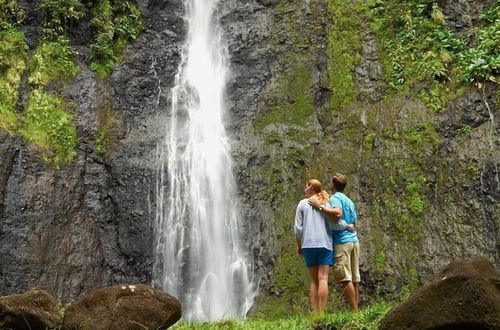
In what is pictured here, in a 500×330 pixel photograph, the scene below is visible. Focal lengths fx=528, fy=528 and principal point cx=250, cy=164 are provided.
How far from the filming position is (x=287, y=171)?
11.6 metres

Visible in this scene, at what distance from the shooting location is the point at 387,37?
42.5 feet

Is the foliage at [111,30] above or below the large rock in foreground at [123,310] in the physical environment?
above

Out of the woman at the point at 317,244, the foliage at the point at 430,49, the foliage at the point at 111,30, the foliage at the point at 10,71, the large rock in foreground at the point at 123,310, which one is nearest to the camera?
the large rock in foreground at the point at 123,310

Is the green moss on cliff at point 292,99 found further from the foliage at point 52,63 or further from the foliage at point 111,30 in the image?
the foliage at point 52,63

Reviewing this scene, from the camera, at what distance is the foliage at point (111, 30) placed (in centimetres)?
1382

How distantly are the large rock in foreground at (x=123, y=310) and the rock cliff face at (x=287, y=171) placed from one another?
5.02 m

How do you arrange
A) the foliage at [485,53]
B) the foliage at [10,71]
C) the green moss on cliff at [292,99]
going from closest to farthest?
the foliage at [485,53] → the foliage at [10,71] → the green moss on cliff at [292,99]

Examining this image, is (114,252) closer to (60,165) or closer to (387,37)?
(60,165)

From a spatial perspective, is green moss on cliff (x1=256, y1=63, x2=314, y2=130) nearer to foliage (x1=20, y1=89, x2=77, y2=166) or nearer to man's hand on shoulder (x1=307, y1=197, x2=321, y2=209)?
foliage (x1=20, y1=89, x2=77, y2=166)

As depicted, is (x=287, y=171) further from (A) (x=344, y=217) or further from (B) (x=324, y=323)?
(B) (x=324, y=323)

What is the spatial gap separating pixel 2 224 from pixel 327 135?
7006mm

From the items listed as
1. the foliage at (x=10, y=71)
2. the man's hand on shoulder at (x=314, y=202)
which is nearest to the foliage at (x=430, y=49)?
the man's hand on shoulder at (x=314, y=202)

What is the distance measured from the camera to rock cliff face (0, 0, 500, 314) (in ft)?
32.7

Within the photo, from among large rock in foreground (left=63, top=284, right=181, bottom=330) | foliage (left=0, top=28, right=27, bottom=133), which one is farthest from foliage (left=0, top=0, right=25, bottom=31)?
large rock in foreground (left=63, top=284, right=181, bottom=330)
